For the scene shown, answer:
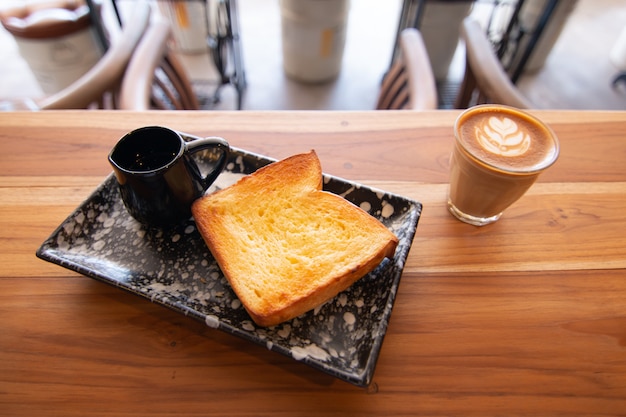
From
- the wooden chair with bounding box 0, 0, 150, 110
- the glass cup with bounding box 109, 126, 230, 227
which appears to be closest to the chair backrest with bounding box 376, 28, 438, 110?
the glass cup with bounding box 109, 126, 230, 227

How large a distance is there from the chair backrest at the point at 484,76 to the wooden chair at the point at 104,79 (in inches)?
39.3

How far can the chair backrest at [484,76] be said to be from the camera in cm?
97

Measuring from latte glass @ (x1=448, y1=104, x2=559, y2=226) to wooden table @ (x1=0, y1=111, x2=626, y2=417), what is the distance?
5 cm

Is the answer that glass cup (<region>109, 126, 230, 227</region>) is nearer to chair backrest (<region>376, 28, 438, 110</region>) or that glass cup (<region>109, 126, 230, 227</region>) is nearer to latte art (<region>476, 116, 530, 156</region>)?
latte art (<region>476, 116, 530, 156</region>)

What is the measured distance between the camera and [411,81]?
42.9 inches

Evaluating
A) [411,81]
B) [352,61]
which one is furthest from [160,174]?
[352,61]

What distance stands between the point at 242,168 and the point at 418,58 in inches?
28.2

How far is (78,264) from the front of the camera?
55cm

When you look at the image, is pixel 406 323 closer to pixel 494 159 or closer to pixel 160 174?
pixel 494 159

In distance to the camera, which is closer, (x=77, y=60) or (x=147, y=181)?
(x=147, y=181)

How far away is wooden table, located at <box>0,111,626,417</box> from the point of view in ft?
A: 1.59

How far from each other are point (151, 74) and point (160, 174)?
0.64 metres

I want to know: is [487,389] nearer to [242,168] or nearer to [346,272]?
[346,272]

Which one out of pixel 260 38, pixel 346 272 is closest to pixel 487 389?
pixel 346 272
